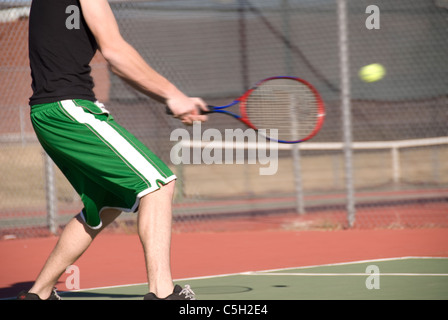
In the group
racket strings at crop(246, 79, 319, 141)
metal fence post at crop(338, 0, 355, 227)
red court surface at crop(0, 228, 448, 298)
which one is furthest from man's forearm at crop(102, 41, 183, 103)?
metal fence post at crop(338, 0, 355, 227)

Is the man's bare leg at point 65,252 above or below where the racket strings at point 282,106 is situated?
below

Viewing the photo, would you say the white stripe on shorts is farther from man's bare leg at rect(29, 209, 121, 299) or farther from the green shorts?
man's bare leg at rect(29, 209, 121, 299)

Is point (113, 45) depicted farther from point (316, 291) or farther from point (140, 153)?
point (316, 291)

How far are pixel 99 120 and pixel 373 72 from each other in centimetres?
673

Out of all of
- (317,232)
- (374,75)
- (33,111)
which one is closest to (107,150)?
(33,111)

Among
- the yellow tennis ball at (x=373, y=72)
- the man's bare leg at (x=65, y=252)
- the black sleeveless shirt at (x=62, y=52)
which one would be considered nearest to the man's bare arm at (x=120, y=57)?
the black sleeveless shirt at (x=62, y=52)

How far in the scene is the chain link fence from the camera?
9672 mm

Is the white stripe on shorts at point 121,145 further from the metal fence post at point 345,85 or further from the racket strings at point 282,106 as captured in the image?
the metal fence post at point 345,85

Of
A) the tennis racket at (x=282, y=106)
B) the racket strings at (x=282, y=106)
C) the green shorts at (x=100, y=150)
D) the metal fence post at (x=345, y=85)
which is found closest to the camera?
the green shorts at (x=100, y=150)

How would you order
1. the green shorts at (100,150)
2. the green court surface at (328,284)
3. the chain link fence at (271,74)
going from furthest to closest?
the chain link fence at (271,74), the green court surface at (328,284), the green shorts at (100,150)

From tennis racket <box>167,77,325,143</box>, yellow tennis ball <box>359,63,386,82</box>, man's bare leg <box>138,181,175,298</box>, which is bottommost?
man's bare leg <box>138,181,175,298</box>

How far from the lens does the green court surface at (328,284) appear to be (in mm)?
4566

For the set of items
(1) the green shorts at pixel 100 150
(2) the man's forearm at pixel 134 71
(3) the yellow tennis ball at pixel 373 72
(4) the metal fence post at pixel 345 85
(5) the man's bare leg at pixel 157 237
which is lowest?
(5) the man's bare leg at pixel 157 237

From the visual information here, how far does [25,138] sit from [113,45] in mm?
8546
